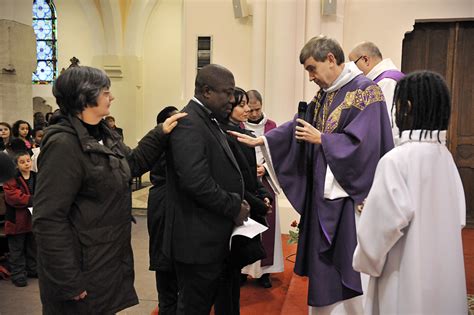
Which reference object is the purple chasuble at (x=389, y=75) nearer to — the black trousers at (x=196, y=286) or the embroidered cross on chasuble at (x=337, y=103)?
the embroidered cross on chasuble at (x=337, y=103)

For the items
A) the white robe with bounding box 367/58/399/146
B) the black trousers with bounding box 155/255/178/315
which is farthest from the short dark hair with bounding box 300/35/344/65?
the black trousers with bounding box 155/255/178/315

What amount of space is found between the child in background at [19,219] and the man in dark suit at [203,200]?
255cm

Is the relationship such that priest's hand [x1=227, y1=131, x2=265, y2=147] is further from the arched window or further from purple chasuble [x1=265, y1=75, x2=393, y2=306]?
the arched window

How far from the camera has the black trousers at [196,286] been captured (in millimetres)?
2203

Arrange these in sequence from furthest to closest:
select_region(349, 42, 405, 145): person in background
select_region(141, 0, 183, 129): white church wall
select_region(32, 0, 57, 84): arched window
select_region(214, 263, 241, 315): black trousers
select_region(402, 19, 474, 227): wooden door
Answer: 1. select_region(32, 0, 57, 84): arched window
2. select_region(141, 0, 183, 129): white church wall
3. select_region(402, 19, 474, 227): wooden door
4. select_region(349, 42, 405, 145): person in background
5. select_region(214, 263, 241, 315): black trousers

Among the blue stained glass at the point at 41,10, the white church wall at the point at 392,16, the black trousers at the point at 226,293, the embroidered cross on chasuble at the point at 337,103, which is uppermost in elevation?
the blue stained glass at the point at 41,10

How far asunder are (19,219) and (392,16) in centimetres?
478

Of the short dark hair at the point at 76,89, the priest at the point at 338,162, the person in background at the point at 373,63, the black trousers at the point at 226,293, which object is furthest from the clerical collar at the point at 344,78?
the person in background at the point at 373,63

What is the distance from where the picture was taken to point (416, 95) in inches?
64.6

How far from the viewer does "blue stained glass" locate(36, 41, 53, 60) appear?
499 inches

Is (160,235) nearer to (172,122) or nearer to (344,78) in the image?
(172,122)

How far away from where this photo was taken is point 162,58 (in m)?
11.4

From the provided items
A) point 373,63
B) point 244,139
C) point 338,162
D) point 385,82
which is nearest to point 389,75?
point 385,82

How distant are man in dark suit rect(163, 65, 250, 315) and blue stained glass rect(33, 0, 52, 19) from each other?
12.3 m
